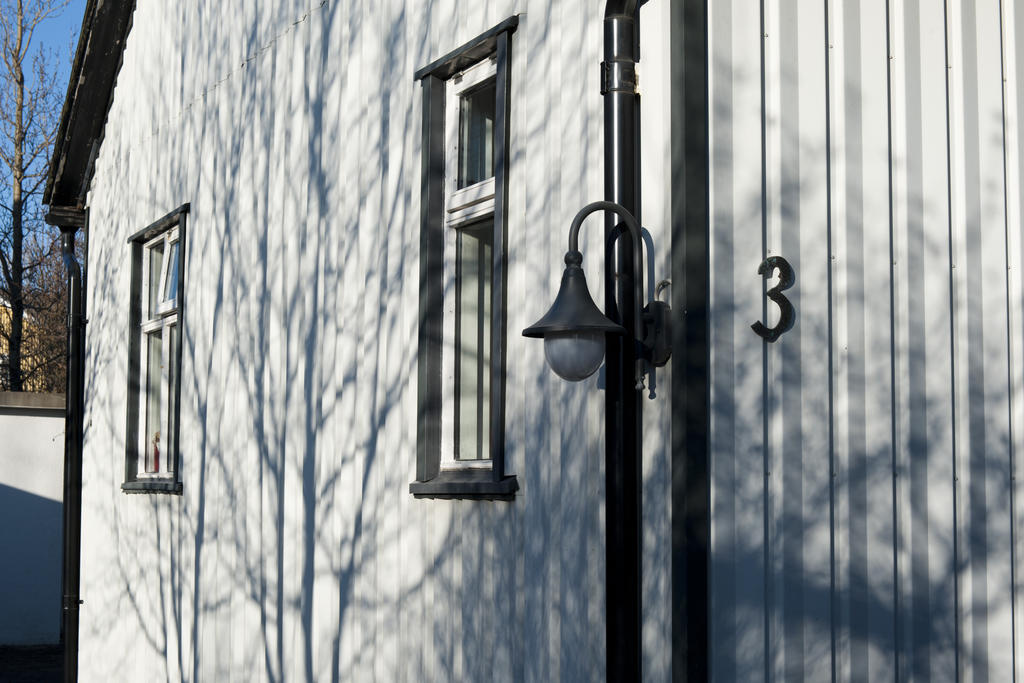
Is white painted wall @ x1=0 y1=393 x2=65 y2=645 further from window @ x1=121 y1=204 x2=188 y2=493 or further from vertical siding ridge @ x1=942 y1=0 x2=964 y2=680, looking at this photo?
vertical siding ridge @ x1=942 y1=0 x2=964 y2=680

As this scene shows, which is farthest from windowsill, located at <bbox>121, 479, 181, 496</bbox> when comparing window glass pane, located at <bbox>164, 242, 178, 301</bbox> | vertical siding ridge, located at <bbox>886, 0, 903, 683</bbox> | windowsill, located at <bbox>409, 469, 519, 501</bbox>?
vertical siding ridge, located at <bbox>886, 0, 903, 683</bbox>

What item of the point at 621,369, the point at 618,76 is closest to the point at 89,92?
the point at 618,76

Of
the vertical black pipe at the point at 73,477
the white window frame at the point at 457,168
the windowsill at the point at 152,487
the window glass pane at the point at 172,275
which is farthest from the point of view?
the vertical black pipe at the point at 73,477

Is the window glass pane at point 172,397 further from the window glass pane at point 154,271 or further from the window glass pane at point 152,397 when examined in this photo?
the window glass pane at point 154,271

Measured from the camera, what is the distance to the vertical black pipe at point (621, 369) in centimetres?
477

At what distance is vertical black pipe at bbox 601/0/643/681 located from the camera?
4.77 m

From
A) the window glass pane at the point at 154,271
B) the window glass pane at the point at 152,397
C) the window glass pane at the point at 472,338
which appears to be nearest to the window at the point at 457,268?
the window glass pane at the point at 472,338

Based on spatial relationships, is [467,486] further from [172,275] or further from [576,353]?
[172,275]

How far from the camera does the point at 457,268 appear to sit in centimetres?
643

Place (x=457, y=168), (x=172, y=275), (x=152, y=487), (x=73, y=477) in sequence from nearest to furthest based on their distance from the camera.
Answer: (x=457, y=168) < (x=152, y=487) < (x=172, y=275) < (x=73, y=477)

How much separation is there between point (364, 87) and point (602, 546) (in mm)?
3335

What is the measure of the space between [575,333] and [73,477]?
9.13 m

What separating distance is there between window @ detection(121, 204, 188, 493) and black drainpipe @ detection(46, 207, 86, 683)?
4.78 feet

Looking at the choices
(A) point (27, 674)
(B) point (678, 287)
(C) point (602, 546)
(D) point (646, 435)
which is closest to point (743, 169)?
(B) point (678, 287)
